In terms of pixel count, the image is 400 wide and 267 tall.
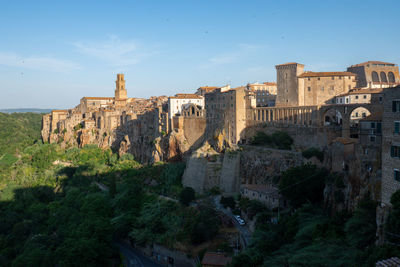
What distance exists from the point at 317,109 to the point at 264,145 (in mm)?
5501

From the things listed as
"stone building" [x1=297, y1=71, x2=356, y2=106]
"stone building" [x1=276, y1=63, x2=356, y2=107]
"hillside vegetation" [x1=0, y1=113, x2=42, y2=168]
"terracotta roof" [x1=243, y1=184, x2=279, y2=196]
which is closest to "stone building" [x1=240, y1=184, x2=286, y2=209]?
"terracotta roof" [x1=243, y1=184, x2=279, y2=196]

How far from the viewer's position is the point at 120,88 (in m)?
82.8

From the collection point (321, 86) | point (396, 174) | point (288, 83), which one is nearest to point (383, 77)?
point (321, 86)

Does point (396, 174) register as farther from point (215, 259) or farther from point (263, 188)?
point (263, 188)

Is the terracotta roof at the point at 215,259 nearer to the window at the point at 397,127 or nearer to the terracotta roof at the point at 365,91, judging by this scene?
the window at the point at 397,127

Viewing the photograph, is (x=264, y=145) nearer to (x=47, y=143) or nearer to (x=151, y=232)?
(x=151, y=232)

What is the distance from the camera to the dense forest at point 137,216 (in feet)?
50.8

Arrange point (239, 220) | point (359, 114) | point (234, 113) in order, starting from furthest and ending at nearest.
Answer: point (234, 113), point (359, 114), point (239, 220)

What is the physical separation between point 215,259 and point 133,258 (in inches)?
380

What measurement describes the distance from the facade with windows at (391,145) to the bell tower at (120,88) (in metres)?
72.0

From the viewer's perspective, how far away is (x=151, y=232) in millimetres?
29281

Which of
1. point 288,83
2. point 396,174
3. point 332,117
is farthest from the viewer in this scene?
point 288,83

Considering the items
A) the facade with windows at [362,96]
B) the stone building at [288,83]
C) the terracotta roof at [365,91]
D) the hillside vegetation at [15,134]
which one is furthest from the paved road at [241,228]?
the hillside vegetation at [15,134]

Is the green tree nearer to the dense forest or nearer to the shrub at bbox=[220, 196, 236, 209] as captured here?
the dense forest
